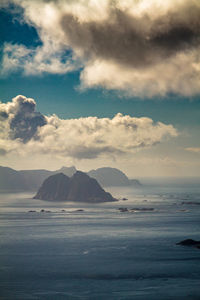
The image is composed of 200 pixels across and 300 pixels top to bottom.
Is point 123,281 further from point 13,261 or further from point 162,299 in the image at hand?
point 13,261

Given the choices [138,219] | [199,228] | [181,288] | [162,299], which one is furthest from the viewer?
[138,219]

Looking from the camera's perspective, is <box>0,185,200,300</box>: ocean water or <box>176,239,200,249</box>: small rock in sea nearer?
<box>0,185,200,300</box>: ocean water

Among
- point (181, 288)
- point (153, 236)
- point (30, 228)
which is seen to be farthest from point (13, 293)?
point (30, 228)

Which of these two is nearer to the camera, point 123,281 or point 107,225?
point 123,281

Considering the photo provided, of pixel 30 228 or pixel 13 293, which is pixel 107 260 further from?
pixel 30 228

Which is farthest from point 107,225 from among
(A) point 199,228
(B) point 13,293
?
(B) point 13,293

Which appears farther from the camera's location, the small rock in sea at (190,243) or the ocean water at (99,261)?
the small rock in sea at (190,243)

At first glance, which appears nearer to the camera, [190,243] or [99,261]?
[99,261]

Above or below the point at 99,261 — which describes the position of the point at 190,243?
above

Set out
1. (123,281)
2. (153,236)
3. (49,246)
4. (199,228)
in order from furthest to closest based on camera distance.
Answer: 1. (199,228)
2. (153,236)
3. (49,246)
4. (123,281)
